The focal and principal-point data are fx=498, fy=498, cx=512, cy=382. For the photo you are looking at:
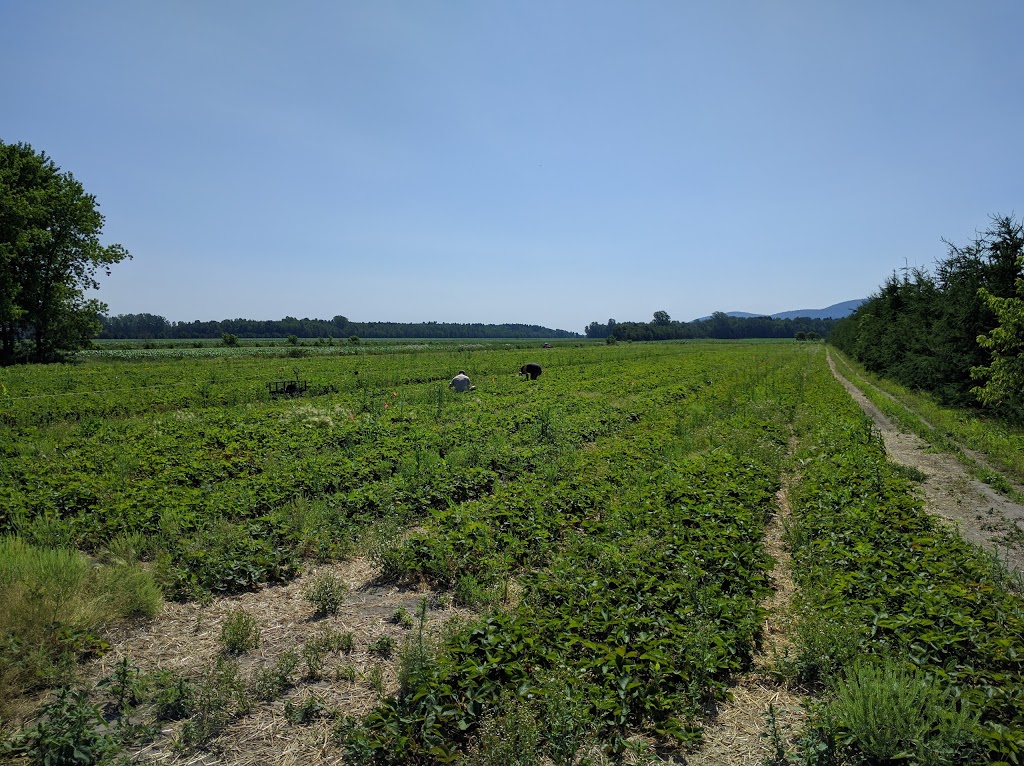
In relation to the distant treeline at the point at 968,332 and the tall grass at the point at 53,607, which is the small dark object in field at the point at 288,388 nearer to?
the tall grass at the point at 53,607

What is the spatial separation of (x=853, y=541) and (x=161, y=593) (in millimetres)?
8379

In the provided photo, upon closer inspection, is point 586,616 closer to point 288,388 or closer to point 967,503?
point 967,503

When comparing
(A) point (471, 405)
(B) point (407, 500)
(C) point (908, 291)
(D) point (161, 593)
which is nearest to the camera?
(D) point (161, 593)

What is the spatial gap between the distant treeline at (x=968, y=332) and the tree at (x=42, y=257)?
49606mm

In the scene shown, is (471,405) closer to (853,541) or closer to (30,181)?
(853,541)

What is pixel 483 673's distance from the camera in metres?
3.98

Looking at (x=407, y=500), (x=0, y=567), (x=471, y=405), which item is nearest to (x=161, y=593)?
(x=0, y=567)

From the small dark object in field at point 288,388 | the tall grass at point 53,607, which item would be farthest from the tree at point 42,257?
the tall grass at point 53,607

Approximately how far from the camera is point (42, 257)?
122ft

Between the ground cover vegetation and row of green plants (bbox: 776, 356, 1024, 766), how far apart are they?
0.09ft

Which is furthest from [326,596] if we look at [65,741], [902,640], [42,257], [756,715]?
[42,257]

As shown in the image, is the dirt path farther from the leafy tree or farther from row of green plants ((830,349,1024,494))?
the leafy tree

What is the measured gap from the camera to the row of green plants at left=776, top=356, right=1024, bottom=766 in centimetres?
323

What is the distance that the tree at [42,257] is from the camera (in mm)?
32906
